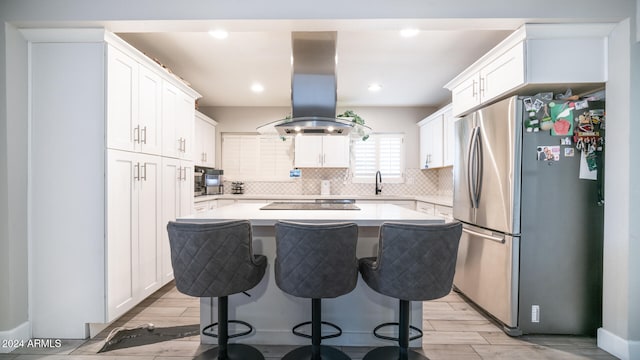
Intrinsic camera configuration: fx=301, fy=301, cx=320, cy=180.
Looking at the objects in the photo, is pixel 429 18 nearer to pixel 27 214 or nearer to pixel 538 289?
pixel 538 289

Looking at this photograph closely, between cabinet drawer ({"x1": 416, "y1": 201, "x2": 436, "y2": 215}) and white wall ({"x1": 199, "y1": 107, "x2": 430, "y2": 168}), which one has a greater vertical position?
white wall ({"x1": 199, "y1": 107, "x2": 430, "y2": 168})

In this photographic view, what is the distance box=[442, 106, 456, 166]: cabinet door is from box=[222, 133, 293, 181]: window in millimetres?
2534

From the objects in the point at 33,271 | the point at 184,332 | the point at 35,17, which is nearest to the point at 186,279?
the point at 184,332

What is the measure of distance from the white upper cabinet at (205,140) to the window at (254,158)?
9.8 inches

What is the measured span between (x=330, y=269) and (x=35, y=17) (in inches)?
103

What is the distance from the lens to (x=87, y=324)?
2242 millimetres

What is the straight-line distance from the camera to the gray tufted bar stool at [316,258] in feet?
5.06

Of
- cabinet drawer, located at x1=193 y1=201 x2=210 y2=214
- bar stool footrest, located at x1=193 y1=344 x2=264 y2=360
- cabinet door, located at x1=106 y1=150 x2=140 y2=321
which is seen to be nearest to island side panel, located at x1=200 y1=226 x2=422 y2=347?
bar stool footrest, located at x1=193 y1=344 x2=264 y2=360

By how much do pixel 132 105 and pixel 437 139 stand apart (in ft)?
12.6

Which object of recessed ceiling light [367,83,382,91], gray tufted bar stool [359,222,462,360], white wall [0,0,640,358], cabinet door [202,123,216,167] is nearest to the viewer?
gray tufted bar stool [359,222,462,360]

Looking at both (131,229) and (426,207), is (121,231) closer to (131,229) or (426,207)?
(131,229)

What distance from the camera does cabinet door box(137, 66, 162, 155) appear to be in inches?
103

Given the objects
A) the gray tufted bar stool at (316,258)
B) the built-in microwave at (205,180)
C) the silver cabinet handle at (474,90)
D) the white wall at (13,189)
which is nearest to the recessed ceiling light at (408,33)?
the silver cabinet handle at (474,90)

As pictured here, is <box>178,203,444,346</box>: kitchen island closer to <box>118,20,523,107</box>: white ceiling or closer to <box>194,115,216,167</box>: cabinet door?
<box>118,20,523,107</box>: white ceiling
